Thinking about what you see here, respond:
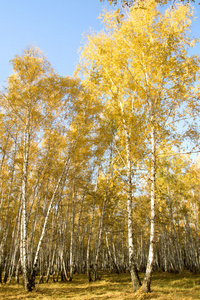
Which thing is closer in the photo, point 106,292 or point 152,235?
point 152,235

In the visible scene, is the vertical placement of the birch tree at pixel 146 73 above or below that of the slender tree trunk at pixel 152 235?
above

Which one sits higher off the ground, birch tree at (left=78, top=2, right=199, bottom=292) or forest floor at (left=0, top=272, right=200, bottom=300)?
birch tree at (left=78, top=2, right=199, bottom=292)

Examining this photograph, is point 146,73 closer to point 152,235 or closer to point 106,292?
point 152,235

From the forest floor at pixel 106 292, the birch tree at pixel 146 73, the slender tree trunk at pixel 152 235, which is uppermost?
the birch tree at pixel 146 73

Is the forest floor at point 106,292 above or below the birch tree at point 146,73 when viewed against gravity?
below

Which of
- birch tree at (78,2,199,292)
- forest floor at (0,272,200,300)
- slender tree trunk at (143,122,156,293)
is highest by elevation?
birch tree at (78,2,199,292)

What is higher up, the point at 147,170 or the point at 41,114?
the point at 41,114

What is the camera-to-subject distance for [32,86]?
1098 centimetres

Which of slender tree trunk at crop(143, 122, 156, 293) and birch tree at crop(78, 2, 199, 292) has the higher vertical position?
birch tree at crop(78, 2, 199, 292)

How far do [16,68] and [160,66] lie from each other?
7.32 metres

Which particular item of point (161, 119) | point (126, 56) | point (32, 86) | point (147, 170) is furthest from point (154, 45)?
point (32, 86)

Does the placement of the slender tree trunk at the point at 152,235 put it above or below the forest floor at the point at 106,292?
above

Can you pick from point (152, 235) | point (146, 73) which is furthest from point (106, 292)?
point (146, 73)

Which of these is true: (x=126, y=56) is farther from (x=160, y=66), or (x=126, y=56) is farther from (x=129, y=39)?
(x=160, y=66)
